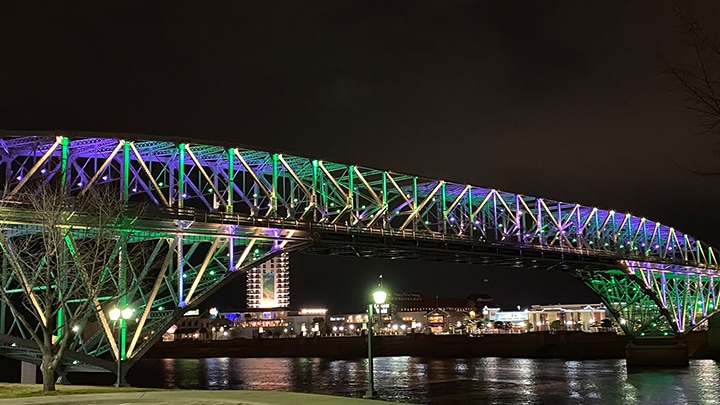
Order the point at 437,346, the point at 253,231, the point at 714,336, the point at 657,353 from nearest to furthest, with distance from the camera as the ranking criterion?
the point at 253,231 → the point at 657,353 → the point at 714,336 → the point at 437,346

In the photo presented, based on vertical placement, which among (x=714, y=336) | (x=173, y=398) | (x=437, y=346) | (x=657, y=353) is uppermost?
(x=173, y=398)

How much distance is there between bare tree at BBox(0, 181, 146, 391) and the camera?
32.0m

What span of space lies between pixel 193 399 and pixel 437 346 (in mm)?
112358

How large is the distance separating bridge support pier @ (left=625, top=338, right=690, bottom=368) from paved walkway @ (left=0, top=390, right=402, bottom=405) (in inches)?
2736

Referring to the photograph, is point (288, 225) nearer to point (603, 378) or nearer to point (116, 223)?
point (116, 223)

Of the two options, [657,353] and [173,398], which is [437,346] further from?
[173,398]

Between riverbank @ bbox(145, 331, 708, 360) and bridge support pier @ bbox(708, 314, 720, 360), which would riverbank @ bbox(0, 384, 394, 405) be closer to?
riverbank @ bbox(145, 331, 708, 360)

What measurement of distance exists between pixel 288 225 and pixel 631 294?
2524 inches

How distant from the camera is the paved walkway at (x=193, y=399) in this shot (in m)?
24.2

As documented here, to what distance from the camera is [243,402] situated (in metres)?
24.6

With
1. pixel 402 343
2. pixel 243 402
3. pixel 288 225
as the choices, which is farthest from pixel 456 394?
pixel 402 343

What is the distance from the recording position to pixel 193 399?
87.1 ft

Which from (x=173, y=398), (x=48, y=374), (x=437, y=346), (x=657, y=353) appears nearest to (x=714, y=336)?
(x=657, y=353)

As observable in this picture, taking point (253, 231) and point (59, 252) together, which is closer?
point (59, 252)
